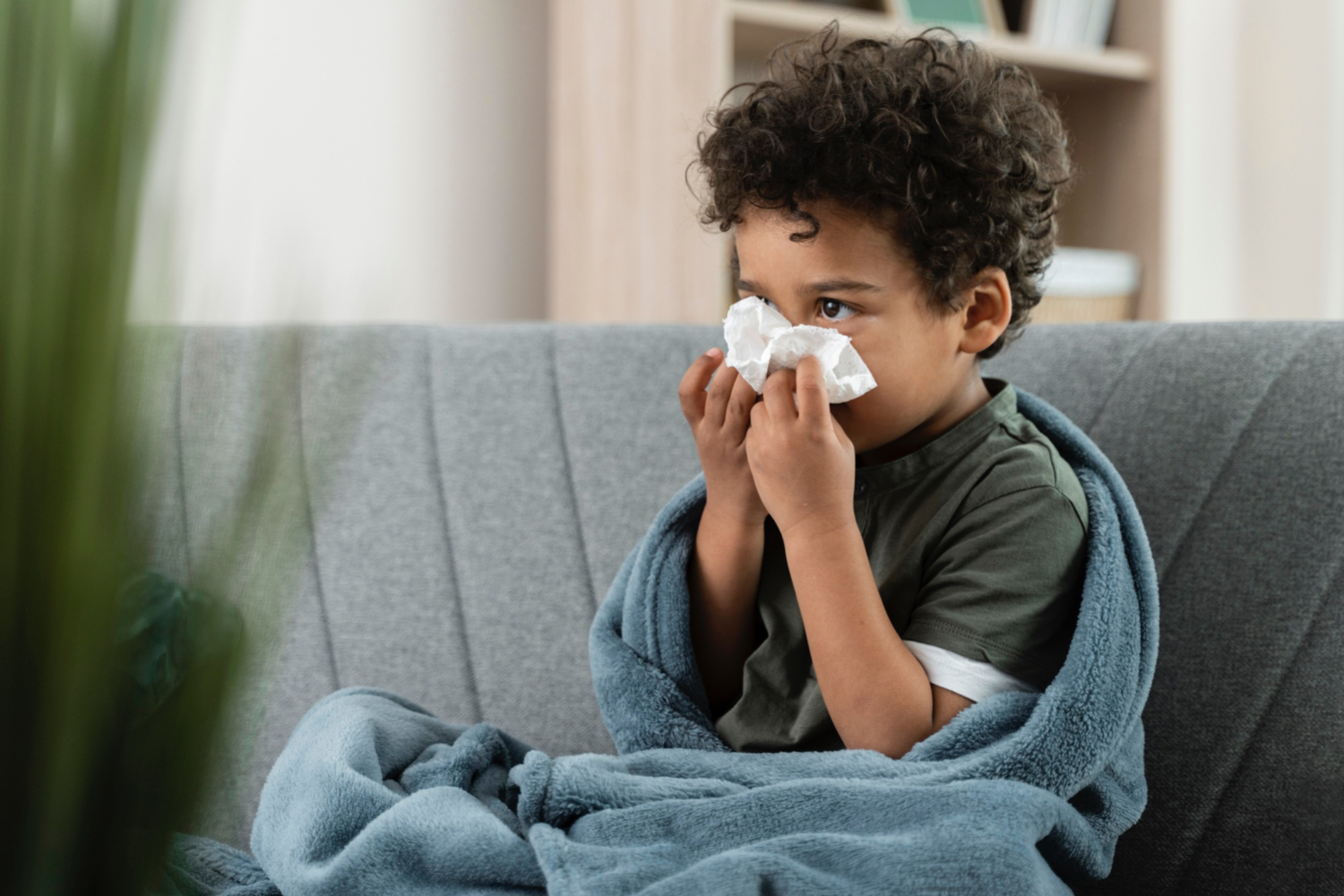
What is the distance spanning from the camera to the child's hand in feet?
2.68

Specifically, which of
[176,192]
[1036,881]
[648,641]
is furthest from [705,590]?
[176,192]

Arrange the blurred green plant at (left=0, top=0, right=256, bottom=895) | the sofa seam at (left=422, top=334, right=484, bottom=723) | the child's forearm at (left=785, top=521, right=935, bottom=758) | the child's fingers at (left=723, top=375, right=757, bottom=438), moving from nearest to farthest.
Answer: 1. the blurred green plant at (left=0, top=0, right=256, bottom=895)
2. the child's forearm at (left=785, top=521, right=935, bottom=758)
3. the child's fingers at (left=723, top=375, right=757, bottom=438)
4. the sofa seam at (left=422, top=334, right=484, bottom=723)

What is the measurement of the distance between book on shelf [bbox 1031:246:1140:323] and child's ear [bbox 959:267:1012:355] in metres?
0.79

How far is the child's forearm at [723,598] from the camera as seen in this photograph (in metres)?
0.84

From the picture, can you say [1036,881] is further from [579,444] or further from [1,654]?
[579,444]

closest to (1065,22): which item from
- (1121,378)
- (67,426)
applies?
(1121,378)

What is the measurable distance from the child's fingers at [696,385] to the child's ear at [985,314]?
0.19m

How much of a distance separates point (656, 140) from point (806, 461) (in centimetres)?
91

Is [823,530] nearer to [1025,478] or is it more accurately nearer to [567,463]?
[1025,478]

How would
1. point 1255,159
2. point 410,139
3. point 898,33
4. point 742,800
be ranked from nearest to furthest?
point 742,800 < point 898,33 < point 410,139 < point 1255,159


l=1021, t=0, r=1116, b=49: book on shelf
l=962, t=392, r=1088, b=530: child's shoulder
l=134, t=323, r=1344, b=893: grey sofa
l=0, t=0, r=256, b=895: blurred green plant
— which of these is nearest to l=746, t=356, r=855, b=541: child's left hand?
l=962, t=392, r=1088, b=530: child's shoulder

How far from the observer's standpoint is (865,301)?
75cm

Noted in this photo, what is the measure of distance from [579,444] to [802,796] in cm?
54

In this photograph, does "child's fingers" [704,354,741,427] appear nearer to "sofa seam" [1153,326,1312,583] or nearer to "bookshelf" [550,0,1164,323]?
"sofa seam" [1153,326,1312,583]
